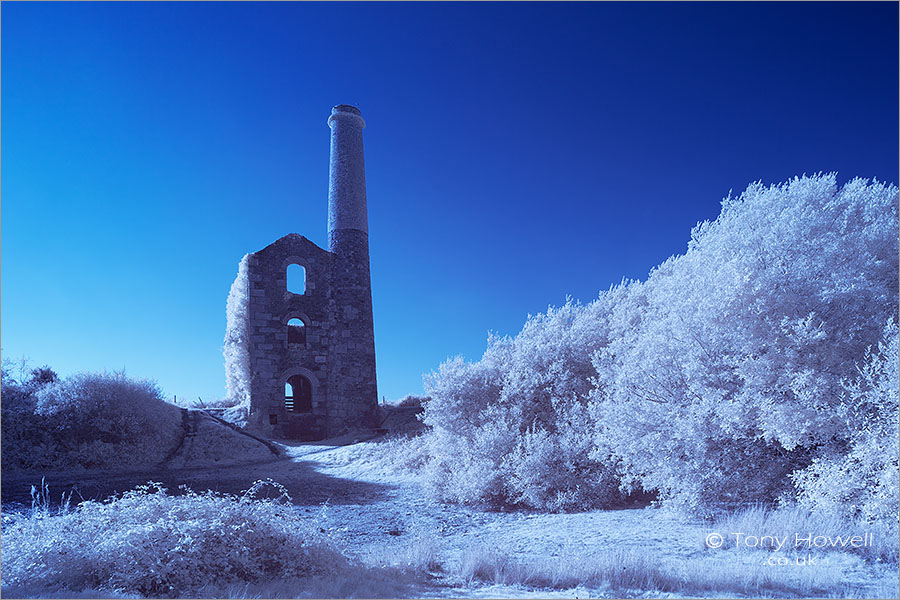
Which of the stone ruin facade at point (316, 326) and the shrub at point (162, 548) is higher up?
the stone ruin facade at point (316, 326)

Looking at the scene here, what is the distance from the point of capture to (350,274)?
80.4 ft

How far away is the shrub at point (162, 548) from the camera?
4941 millimetres

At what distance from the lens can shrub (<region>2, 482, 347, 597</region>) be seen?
494 centimetres

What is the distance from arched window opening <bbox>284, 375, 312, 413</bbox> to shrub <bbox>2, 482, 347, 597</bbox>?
683 inches

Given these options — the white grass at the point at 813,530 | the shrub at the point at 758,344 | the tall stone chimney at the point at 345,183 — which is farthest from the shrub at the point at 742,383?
the tall stone chimney at the point at 345,183

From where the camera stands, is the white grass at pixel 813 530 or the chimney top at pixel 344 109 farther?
the chimney top at pixel 344 109

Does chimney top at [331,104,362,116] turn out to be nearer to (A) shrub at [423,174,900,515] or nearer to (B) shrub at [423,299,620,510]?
(B) shrub at [423,299,620,510]

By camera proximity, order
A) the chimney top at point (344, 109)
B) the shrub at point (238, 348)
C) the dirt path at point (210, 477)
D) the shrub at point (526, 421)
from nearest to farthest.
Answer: the shrub at point (526, 421)
the dirt path at point (210, 477)
the shrub at point (238, 348)
the chimney top at point (344, 109)

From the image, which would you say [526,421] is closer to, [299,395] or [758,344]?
[758,344]

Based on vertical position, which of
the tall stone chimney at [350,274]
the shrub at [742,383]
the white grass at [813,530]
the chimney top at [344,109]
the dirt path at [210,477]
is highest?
the chimney top at [344,109]

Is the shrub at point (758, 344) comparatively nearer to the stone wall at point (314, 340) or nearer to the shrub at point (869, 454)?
the shrub at point (869, 454)

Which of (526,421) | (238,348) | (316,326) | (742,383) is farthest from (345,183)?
(742,383)

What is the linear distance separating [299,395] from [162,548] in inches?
759

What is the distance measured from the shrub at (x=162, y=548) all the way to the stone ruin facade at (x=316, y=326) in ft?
52.0
